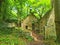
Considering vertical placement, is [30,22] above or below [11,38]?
below

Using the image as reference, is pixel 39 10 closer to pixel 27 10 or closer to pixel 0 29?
pixel 27 10

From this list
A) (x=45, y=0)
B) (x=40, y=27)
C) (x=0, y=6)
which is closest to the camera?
(x=0, y=6)

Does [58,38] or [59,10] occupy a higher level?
[59,10]

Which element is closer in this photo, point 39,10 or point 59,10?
point 59,10

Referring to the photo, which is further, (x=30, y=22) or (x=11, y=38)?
(x=30, y=22)

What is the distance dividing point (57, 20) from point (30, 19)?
1676 inches

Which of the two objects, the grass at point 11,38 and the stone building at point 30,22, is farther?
the stone building at point 30,22

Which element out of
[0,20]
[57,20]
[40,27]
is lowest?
[40,27]

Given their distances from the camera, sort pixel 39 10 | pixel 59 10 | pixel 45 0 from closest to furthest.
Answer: pixel 59 10 → pixel 45 0 → pixel 39 10

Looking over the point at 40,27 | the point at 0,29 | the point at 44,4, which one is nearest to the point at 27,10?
the point at 44,4

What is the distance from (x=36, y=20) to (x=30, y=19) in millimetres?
1720

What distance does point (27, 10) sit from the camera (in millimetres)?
51000

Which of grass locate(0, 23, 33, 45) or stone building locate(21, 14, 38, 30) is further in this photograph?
stone building locate(21, 14, 38, 30)

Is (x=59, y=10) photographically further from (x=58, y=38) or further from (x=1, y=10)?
(x=1, y=10)
